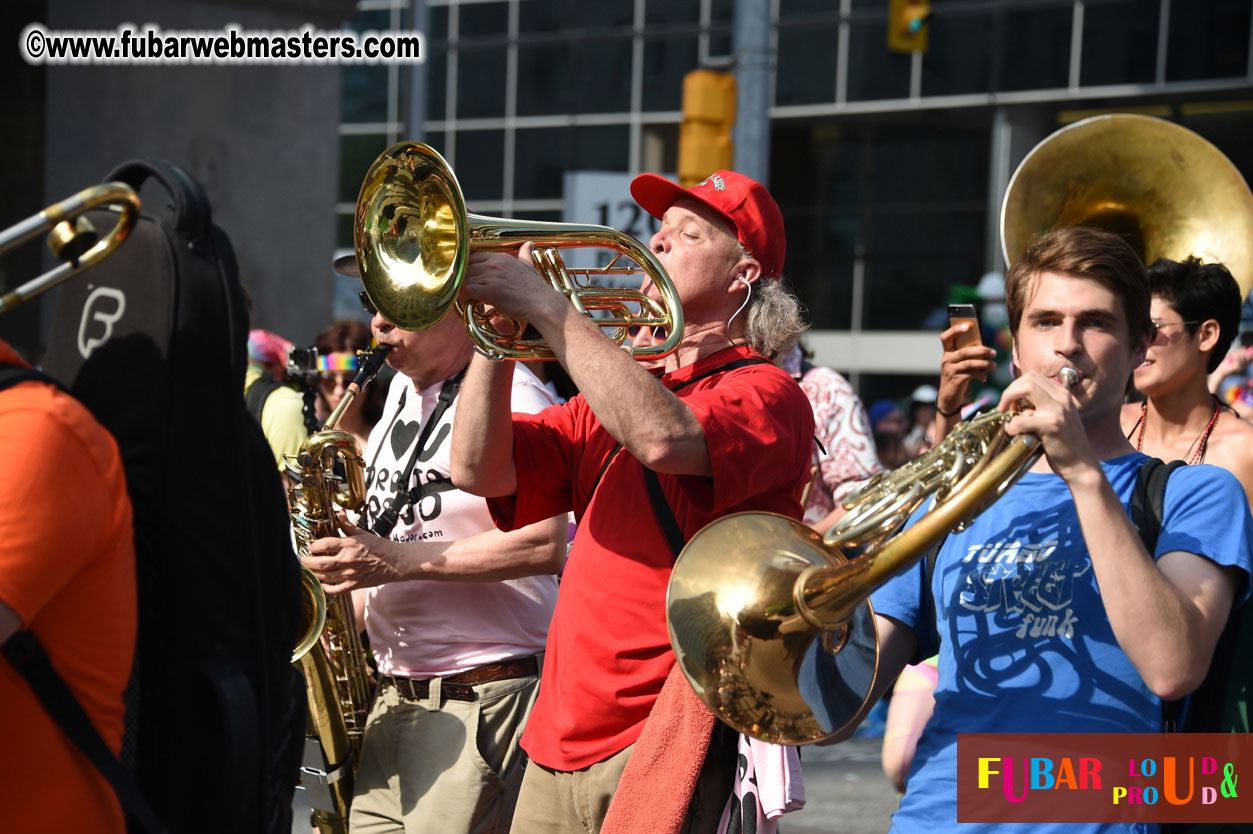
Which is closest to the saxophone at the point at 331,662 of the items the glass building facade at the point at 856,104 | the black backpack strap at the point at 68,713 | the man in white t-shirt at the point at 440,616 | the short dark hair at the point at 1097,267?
the man in white t-shirt at the point at 440,616

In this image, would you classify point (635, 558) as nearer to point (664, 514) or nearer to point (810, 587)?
point (664, 514)

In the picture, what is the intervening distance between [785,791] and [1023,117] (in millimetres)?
17331

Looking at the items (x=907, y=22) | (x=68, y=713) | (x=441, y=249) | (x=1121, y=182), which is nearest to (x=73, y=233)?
(x=68, y=713)

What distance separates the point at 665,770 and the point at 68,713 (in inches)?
45.0

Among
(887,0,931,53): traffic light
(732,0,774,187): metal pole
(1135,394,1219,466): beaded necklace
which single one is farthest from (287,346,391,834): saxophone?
(887,0,931,53): traffic light

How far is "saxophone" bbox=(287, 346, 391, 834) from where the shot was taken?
150 inches

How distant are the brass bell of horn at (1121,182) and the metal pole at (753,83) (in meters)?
4.38

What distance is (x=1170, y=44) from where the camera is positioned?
672 inches

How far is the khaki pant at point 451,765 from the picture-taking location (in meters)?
3.50

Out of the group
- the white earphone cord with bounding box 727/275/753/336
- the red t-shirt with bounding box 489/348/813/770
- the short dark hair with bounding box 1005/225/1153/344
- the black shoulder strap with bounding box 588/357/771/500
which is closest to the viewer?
the short dark hair with bounding box 1005/225/1153/344

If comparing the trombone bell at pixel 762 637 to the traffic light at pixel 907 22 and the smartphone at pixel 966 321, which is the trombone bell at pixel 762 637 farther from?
the traffic light at pixel 907 22

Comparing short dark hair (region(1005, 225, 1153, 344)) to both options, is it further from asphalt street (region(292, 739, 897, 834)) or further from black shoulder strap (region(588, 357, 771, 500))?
asphalt street (region(292, 739, 897, 834))

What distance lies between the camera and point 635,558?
275 cm

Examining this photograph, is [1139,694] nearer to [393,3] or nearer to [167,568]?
[167,568]
